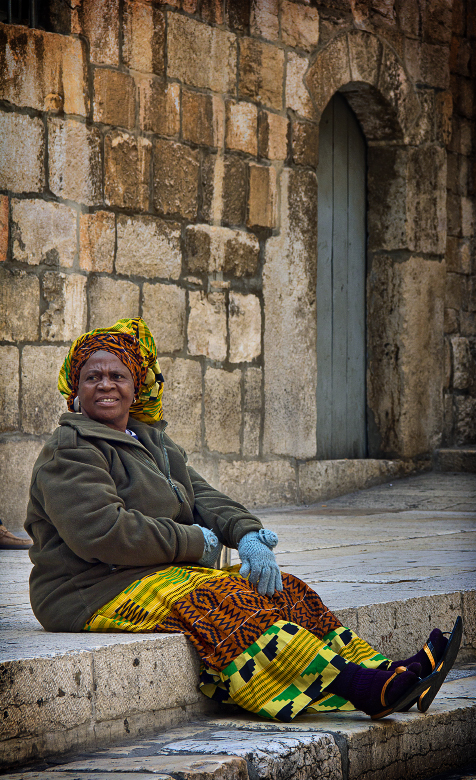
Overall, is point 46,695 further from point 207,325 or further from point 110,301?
point 207,325

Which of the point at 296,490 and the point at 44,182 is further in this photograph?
the point at 296,490

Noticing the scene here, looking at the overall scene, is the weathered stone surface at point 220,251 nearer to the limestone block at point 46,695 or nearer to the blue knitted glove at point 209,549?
the blue knitted glove at point 209,549

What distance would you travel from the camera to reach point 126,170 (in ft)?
19.1

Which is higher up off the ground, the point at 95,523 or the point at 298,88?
the point at 298,88

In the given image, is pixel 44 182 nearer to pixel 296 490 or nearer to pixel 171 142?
pixel 171 142

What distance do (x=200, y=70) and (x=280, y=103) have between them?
0.71 meters

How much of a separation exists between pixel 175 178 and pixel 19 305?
137cm

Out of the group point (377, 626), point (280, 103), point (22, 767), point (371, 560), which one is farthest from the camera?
point (280, 103)

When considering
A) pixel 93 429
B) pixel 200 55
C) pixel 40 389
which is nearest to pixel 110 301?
pixel 40 389

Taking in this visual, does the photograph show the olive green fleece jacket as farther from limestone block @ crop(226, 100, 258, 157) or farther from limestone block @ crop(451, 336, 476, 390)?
limestone block @ crop(451, 336, 476, 390)

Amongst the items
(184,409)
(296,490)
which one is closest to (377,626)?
(184,409)

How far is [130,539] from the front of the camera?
2.64 meters

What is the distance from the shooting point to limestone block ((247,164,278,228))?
656 centimetres

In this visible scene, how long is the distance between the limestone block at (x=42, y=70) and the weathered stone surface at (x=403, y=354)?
297 cm
